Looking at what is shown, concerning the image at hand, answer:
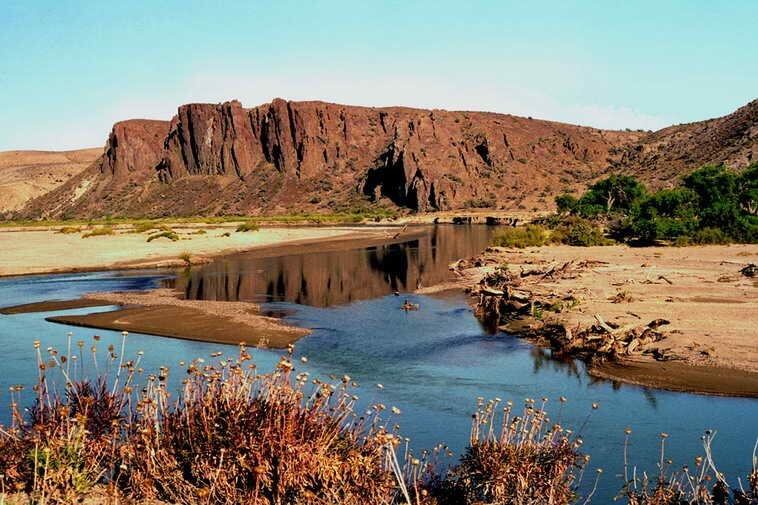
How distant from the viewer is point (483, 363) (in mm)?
18391

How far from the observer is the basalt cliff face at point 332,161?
141375mm

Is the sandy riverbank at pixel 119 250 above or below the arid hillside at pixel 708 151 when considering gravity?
below

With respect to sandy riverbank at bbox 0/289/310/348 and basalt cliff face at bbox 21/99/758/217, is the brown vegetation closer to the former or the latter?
sandy riverbank at bbox 0/289/310/348

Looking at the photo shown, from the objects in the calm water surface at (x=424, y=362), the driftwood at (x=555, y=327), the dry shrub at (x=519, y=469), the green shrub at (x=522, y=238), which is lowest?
the calm water surface at (x=424, y=362)

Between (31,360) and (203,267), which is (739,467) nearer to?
(31,360)

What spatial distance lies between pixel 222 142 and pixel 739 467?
17019 centimetres

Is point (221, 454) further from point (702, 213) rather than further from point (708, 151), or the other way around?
point (708, 151)

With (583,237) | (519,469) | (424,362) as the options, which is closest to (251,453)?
(519,469)

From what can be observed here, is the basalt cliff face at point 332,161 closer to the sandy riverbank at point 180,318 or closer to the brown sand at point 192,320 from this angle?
the sandy riverbank at point 180,318

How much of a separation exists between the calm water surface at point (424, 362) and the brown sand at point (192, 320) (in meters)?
0.79

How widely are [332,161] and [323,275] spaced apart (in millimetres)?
130915

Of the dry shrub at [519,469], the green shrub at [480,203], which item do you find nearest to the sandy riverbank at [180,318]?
the dry shrub at [519,469]

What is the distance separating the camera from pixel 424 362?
18.5 metres

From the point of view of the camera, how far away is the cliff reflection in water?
3203cm
